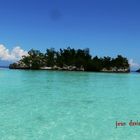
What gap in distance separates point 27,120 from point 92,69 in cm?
12266

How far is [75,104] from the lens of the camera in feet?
57.0

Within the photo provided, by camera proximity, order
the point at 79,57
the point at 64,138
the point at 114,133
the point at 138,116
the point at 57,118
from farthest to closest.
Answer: the point at 79,57 < the point at 138,116 < the point at 57,118 < the point at 114,133 < the point at 64,138

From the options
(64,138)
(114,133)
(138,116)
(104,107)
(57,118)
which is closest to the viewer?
(64,138)

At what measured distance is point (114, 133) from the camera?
10.9 meters

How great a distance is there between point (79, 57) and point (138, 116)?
120m

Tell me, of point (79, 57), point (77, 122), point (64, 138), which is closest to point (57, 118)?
point (77, 122)

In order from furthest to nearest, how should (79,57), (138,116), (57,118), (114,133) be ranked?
1. (79,57)
2. (138,116)
3. (57,118)
4. (114,133)

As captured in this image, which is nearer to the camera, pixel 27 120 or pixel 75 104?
pixel 27 120

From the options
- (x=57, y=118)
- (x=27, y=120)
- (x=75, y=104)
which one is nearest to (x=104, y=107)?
(x=75, y=104)

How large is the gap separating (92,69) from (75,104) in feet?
386

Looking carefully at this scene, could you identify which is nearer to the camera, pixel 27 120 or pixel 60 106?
pixel 27 120

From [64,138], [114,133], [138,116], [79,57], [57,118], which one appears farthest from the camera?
[79,57]

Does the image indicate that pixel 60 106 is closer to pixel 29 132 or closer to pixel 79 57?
pixel 29 132

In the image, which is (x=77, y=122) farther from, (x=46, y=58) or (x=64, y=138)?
(x=46, y=58)
